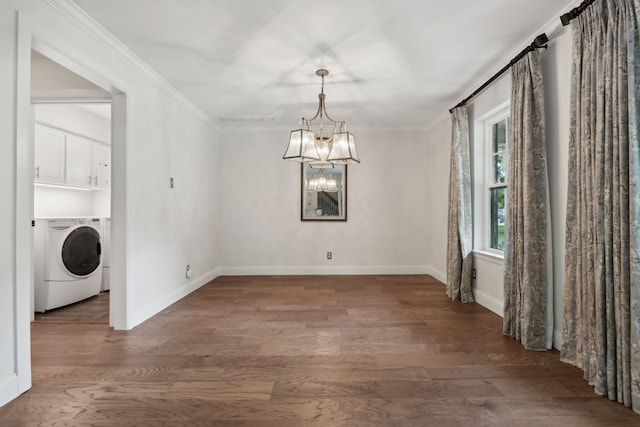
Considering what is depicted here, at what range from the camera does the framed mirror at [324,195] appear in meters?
5.27

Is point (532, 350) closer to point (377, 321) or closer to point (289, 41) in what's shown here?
point (377, 321)

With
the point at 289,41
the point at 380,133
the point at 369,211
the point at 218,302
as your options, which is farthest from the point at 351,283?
the point at 289,41

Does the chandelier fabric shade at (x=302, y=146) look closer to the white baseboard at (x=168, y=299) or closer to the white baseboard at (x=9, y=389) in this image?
the white baseboard at (x=168, y=299)

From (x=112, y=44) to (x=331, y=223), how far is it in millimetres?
3679

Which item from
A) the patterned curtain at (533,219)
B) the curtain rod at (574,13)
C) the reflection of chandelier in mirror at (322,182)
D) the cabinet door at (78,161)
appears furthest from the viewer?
the reflection of chandelier in mirror at (322,182)

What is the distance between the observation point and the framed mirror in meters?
5.27

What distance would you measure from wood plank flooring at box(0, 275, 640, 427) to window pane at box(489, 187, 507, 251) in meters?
0.80

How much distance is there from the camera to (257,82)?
348cm

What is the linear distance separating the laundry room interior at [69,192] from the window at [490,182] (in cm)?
402

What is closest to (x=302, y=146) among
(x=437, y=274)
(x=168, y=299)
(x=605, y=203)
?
(x=605, y=203)

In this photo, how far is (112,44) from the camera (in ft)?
8.53

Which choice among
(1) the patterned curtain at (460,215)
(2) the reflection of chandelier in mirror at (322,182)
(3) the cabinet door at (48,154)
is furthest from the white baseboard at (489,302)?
(3) the cabinet door at (48,154)

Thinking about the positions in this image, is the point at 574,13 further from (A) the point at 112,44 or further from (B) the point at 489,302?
(A) the point at 112,44

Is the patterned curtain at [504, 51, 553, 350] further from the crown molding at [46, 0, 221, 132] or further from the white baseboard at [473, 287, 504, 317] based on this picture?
the crown molding at [46, 0, 221, 132]
